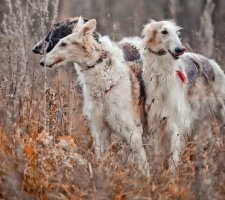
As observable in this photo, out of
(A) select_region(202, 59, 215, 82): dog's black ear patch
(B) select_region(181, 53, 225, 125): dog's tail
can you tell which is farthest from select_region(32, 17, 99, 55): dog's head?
(A) select_region(202, 59, 215, 82): dog's black ear patch

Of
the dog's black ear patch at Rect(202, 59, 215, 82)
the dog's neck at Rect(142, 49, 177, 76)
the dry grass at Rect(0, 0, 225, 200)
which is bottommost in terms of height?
the dry grass at Rect(0, 0, 225, 200)

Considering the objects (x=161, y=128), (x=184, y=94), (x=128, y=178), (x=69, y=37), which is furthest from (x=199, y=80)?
(x=128, y=178)

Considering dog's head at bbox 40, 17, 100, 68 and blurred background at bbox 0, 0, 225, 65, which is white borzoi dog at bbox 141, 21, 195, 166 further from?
blurred background at bbox 0, 0, 225, 65

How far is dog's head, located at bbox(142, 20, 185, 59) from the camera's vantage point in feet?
22.8

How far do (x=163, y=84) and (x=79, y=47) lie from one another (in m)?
0.90

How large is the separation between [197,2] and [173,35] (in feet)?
53.4

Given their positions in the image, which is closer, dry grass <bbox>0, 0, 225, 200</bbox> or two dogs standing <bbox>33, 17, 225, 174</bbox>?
dry grass <bbox>0, 0, 225, 200</bbox>

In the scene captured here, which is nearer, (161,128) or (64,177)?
(64,177)

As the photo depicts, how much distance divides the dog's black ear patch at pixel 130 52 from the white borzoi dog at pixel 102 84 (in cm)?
64

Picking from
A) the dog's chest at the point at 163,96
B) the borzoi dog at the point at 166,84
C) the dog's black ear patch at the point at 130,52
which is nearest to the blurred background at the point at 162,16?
the dog's black ear patch at the point at 130,52

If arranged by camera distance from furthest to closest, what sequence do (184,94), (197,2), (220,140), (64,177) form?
(197,2), (184,94), (220,140), (64,177)

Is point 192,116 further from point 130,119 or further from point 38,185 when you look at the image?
point 38,185

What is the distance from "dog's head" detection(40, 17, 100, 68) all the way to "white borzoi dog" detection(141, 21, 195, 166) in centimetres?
57

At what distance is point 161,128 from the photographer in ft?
23.4
